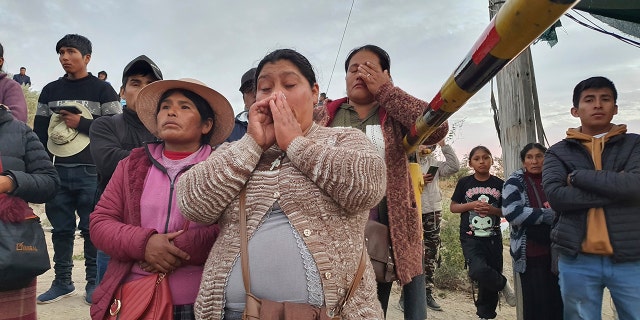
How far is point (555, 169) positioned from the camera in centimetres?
310

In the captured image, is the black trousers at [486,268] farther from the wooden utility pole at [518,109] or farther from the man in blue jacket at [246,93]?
the man in blue jacket at [246,93]

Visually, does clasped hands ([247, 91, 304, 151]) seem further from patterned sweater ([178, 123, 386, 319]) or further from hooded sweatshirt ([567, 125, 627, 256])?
hooded sweatshirt ([567, 125, 627, 256])

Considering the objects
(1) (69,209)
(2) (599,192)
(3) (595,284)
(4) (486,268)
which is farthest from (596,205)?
(1) (69,209)

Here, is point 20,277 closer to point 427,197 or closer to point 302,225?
point 302,225

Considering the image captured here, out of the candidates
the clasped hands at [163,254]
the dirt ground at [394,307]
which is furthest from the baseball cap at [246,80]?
the dirt ground at [394,307]

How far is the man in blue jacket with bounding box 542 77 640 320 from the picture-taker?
2.74 meters

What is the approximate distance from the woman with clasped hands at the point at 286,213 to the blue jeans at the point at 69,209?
2.92 m

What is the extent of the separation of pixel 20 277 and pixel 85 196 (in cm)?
167

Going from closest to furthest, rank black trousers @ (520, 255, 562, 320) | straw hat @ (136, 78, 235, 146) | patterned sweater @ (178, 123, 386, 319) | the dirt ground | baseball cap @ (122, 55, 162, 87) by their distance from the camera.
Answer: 1. patterned sweater @ (178, 123, 386, 319)
2. straw hat @ (136, 78, 235, 146)
3. baseball cap @ (122, 55, 162, 87)
4. black trousers @ (520, 255, 562, 320)
5. the dirt ground

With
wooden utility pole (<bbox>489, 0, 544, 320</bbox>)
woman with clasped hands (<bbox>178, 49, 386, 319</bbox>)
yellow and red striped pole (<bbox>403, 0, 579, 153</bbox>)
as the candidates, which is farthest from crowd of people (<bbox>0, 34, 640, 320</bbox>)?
yellow and red striped pole (<bbox>403, 0, 579, 153</bbox>)

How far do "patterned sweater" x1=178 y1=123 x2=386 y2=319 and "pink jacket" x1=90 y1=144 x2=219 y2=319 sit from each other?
296 millimetres

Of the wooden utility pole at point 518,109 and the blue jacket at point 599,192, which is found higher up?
the wooden utility pole at point 518,109

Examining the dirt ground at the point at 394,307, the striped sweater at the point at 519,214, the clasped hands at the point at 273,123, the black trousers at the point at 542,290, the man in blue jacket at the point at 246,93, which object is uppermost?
the man in blue jacket at the point at 246,93

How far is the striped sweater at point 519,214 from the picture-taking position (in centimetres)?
363
